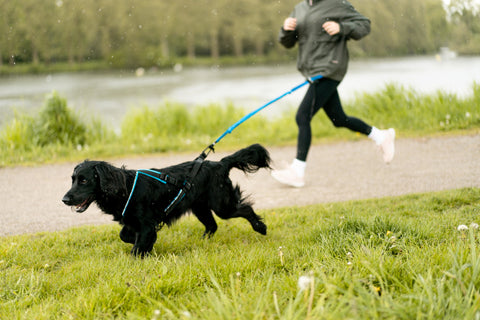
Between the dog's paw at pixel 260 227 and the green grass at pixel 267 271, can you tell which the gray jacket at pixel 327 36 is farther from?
the dog's paw at pixel 260 227

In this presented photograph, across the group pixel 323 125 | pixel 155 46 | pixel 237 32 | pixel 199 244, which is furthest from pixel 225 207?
pixel 155 46

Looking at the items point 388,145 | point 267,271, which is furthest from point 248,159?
point 388,145

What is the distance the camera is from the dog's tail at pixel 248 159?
3783mm

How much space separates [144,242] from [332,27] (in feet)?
9.68

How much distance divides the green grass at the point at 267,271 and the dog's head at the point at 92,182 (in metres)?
0.45

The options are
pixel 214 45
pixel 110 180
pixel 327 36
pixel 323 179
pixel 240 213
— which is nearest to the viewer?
A: pixel 110 180

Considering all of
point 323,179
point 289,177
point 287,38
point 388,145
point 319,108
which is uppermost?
point 287,38

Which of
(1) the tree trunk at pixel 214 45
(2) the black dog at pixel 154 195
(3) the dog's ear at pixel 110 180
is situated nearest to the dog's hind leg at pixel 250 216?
(2) the black dog at pixel 154 195

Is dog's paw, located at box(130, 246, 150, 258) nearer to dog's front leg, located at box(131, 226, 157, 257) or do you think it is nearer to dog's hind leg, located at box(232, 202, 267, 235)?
dog's front leg, located at box(131, 226, 157, 257)

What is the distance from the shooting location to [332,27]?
4.70 m

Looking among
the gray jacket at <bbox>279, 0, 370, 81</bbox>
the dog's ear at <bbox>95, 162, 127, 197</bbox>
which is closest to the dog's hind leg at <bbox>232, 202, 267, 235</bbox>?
the dog's ear at <bbox>95, 162, 127, 197</bbox>

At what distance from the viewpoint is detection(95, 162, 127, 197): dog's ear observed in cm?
310

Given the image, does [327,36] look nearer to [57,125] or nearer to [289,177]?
[289,177]

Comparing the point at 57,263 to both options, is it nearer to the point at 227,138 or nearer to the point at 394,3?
the point at 227,138
